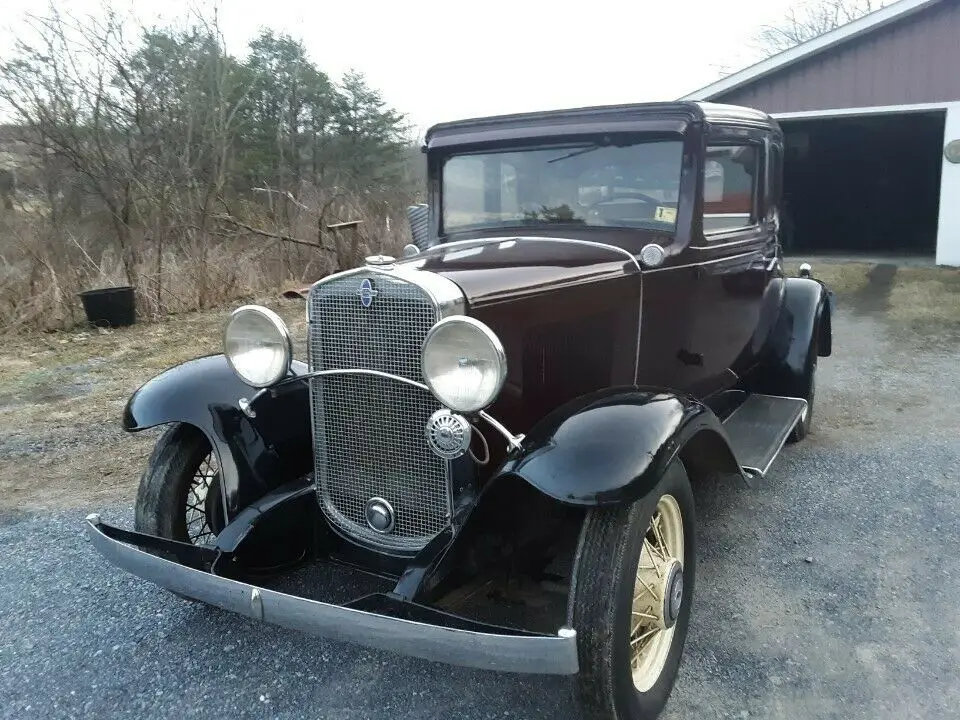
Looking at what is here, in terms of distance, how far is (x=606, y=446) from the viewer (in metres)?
2.06

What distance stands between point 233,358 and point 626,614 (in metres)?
1.51

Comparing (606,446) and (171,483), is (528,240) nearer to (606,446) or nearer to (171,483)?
(606,446)

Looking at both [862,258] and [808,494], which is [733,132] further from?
[862,258]

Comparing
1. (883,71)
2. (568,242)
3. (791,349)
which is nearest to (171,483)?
(568,242)

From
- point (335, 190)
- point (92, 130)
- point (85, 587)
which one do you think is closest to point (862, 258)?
point (335, 190)

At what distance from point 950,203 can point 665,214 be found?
30.1 ft

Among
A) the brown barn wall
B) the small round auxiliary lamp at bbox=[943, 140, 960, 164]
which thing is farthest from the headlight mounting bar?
the small round auxiliary lamp at bbox=[943, 140, 960, 164]

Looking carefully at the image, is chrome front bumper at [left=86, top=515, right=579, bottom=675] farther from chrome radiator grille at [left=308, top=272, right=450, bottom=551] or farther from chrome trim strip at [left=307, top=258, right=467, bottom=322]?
chrome trim strip at [left=307, top=258, right=467, bottom=322]

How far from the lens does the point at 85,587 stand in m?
3.09

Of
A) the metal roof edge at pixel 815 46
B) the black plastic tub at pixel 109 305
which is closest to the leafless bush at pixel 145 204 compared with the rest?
the black plastic tub at pixel 109 305

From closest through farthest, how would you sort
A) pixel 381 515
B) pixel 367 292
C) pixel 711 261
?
pixel 367 292
pixel 381 515
pixel 711 261

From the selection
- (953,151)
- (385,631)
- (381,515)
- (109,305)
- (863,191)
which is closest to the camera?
(385,631)

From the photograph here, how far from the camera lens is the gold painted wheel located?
7.38ft

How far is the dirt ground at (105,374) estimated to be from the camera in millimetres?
4312
